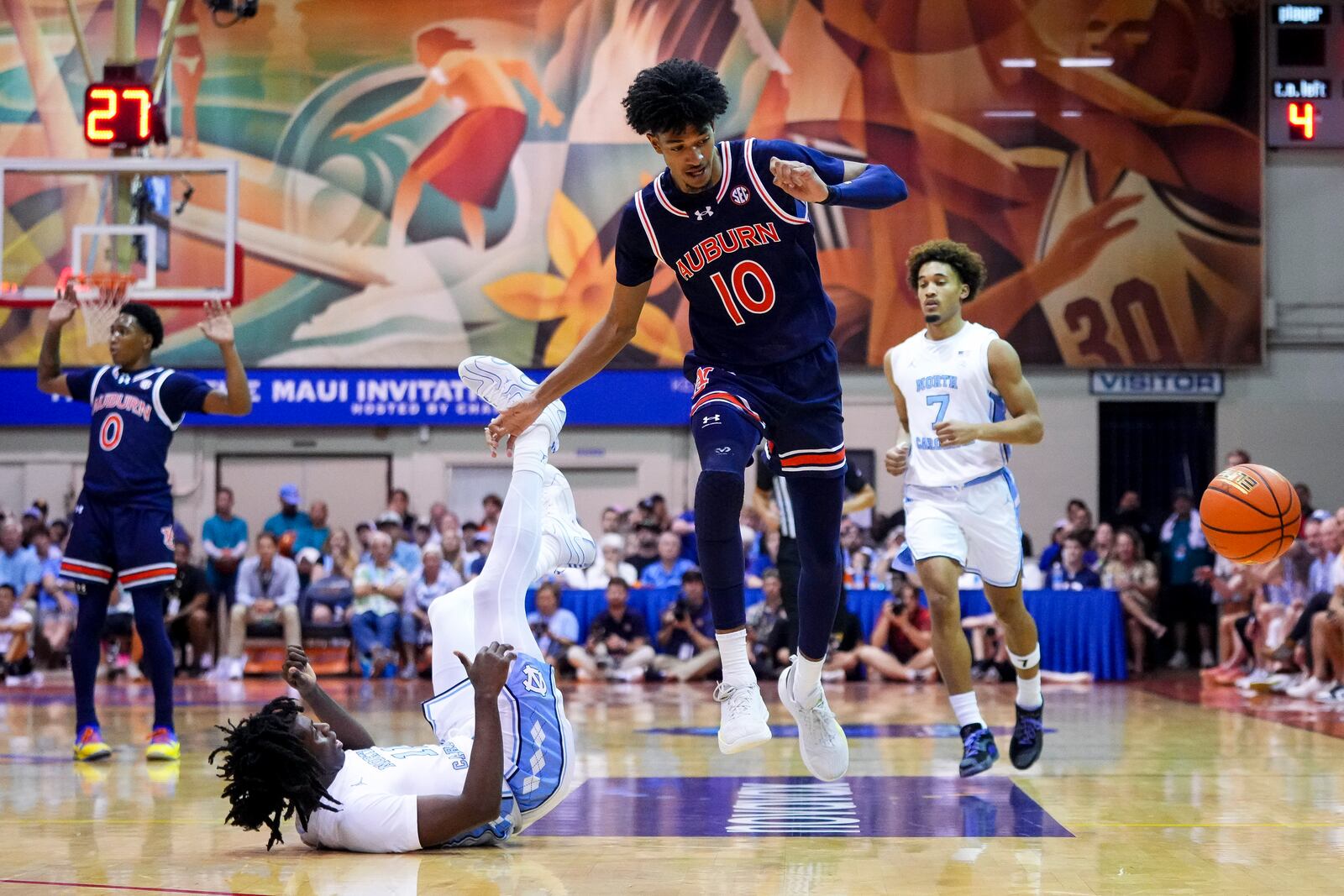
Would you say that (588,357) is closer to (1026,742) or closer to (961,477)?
(961,477)

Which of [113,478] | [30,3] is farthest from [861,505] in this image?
[30,3]

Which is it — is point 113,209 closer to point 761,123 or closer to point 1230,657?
point 761,123

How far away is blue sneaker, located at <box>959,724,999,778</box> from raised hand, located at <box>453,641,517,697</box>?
2499mm

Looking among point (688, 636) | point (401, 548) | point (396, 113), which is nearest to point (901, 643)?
point (688, 636)

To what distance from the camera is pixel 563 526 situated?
554 centimetres

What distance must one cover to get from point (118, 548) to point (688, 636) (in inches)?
274

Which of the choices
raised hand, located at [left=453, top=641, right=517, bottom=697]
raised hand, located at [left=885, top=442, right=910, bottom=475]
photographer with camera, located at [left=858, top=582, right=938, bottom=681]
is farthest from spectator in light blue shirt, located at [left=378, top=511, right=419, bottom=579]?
raised hand, located at [left=453, top=641, right=517, bottom=697]

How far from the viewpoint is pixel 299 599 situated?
14742 millimetres

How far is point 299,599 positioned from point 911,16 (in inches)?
401

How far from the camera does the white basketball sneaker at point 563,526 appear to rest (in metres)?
5.46

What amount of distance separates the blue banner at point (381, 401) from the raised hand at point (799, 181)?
43.8 feet

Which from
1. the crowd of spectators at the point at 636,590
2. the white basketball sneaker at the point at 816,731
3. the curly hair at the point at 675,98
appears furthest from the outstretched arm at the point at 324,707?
the crowd of spectators at the point at 636,590

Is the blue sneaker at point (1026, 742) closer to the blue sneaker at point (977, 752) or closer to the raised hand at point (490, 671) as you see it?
the blue sneaker at point (977, 752)

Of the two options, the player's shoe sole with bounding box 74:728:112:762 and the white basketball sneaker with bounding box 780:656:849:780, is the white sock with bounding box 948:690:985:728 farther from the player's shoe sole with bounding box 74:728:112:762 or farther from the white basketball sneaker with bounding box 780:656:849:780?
the player's shoe sole with bounding box 74:728:112:762
